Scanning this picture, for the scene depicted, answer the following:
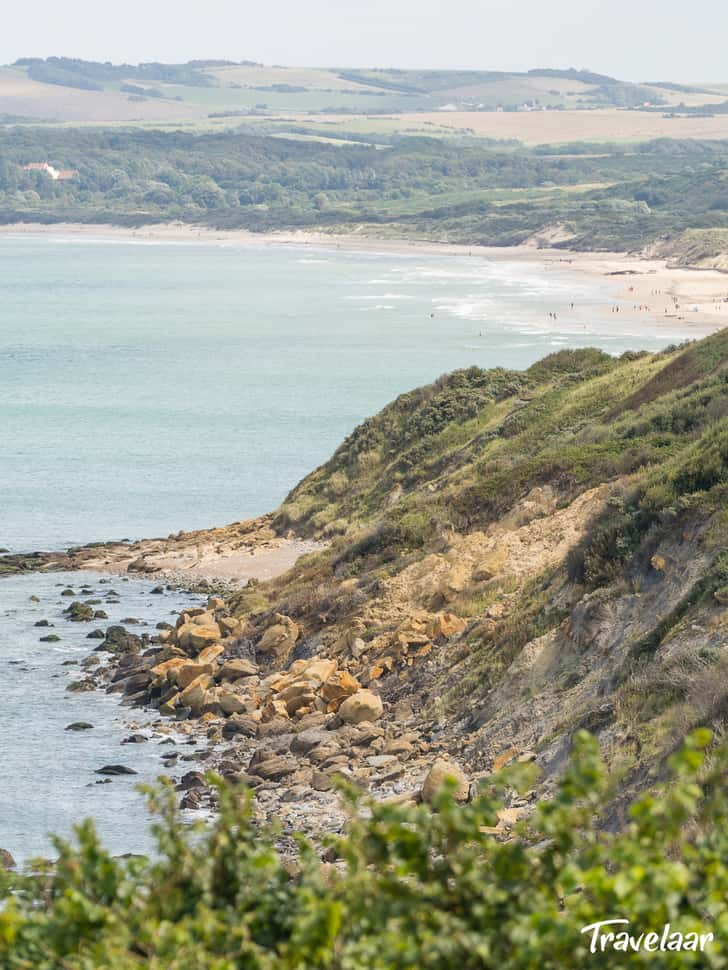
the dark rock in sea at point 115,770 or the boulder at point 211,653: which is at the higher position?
the boulder at point 211,653

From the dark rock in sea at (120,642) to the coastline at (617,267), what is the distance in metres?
57.8

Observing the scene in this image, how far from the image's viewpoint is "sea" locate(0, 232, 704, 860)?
922 inches

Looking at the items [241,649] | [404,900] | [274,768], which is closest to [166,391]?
[241,649]

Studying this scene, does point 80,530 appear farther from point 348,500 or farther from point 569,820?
point 569,820

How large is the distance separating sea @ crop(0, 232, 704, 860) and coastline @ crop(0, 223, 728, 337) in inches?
107

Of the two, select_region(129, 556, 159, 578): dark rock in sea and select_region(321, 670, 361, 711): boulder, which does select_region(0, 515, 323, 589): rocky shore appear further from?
select_region(321, 670, 361, 711): boulder

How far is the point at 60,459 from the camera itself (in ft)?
188

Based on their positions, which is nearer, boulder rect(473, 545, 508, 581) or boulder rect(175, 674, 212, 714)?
boulder rect(175, 674, 212, 714)

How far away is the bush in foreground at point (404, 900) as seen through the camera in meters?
6.15

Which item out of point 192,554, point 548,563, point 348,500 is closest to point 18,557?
point 192,554

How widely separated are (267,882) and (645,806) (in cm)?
209

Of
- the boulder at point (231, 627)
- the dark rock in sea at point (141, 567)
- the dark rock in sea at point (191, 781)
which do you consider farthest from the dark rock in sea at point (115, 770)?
the dark rock in sea at point (141, 567)

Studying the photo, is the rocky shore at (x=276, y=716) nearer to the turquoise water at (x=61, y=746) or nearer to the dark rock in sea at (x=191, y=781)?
the dark rock in sea at (x=191, y=781)

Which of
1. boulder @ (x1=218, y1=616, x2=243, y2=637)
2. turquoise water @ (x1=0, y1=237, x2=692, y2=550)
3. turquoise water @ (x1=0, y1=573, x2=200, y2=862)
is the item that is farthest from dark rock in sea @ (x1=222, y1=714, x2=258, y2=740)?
turquoise water @ (x1=0, y1=237, x2=692, y2=550)
